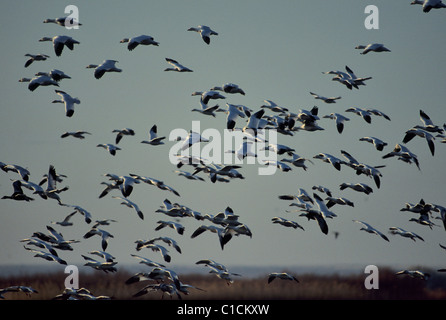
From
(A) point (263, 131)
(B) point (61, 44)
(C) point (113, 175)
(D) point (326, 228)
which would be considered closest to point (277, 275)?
(D) point (326, 228)

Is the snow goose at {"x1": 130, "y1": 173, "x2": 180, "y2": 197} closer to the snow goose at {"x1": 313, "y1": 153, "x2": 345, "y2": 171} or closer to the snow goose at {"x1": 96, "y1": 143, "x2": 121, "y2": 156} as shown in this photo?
the snow goose at {"x1": 96, "y1": 143, "x2": 121, "y2": 156}

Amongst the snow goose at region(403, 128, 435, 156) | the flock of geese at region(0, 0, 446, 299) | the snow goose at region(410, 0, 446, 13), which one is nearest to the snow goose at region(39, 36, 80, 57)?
Result: the flock of geese at region(0, 0, 446, 299)

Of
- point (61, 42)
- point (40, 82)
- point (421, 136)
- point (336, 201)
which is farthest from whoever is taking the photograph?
point (421, 136)

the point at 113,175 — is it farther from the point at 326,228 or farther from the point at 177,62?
the point at 326,228

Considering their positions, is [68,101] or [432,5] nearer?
[432,5]

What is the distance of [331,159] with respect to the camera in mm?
30484

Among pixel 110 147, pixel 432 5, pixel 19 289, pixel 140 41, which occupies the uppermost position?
pixel 432 5

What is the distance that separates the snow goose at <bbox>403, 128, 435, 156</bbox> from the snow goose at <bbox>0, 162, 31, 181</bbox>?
1844 centimetres

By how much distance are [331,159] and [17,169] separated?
15.2m

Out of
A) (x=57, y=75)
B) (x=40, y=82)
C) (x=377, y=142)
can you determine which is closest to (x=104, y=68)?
(x=57, y=75)

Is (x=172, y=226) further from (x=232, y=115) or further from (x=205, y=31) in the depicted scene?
(x=205, y=31)

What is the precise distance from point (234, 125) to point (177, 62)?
4001mm

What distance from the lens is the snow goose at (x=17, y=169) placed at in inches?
1197
